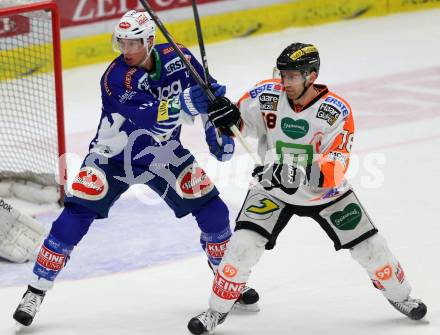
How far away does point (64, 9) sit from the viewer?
30.9ft

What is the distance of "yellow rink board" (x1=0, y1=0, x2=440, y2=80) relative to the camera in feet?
31.7

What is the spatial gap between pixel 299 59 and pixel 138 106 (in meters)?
0.83

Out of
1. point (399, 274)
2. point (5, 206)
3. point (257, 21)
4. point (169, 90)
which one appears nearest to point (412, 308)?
point (399, 274)

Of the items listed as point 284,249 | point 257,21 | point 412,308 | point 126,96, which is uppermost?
point 126,96

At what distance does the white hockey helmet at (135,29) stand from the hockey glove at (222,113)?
589 millimetres

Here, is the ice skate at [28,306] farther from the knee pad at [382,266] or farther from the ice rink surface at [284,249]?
the knee pad at [382,266]

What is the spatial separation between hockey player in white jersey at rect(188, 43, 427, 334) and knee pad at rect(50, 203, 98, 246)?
668 millimetres

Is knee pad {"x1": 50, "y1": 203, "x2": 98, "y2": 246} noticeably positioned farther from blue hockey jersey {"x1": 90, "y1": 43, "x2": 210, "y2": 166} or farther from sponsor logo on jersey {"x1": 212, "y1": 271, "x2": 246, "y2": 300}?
sponsor logo on jersey {"x1": 212, "y1": 271, "x2": 246, "y2": 300}

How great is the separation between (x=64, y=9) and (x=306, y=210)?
5083mm

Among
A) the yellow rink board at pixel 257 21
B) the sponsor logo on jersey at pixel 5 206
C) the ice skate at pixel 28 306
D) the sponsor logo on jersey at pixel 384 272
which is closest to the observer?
the sponsor logo on jersey at pixel 384 272

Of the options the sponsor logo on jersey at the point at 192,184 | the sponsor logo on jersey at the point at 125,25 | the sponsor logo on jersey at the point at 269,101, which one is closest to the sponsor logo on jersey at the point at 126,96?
the sponsor logo on jersey at the point at 125,25

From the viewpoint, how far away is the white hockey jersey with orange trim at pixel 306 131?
4680mm

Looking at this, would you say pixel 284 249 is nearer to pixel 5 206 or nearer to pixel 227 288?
pixel 227 288

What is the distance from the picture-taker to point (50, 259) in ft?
16.7
